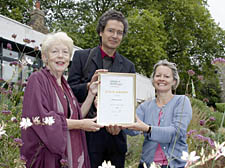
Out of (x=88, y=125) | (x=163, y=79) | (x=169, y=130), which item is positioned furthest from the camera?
(x=163, y=79)

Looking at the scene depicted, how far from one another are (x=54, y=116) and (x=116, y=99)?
72cm

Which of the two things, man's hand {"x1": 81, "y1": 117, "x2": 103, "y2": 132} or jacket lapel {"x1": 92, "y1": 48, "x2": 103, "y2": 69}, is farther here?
jacket lapel {"x1": 92, "y1": 48, "x2": 103, "y2": 69}

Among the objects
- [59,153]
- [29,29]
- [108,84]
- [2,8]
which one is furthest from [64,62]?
[2,8]

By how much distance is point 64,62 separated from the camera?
7.53 feet

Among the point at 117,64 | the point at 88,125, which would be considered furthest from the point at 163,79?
the point at 88,125

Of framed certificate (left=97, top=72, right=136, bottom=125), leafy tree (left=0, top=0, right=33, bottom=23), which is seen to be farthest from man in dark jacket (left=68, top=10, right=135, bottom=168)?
leafy tree (left=0, top=0, right=33, bottom=23)

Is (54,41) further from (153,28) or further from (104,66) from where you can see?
(153,28)

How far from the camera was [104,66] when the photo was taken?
298 centimetres

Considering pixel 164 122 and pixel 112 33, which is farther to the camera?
pixel 112 33

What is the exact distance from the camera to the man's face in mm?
2945

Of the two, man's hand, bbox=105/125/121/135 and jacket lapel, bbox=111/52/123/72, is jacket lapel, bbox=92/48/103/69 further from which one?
man's hand, bbox=105/125/121/135

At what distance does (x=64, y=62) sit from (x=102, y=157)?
1067 mm

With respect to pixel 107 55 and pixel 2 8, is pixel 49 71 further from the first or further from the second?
pixel 2 8

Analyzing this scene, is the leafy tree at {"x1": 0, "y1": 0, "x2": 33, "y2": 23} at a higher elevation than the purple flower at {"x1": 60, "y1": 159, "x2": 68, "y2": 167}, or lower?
higher
